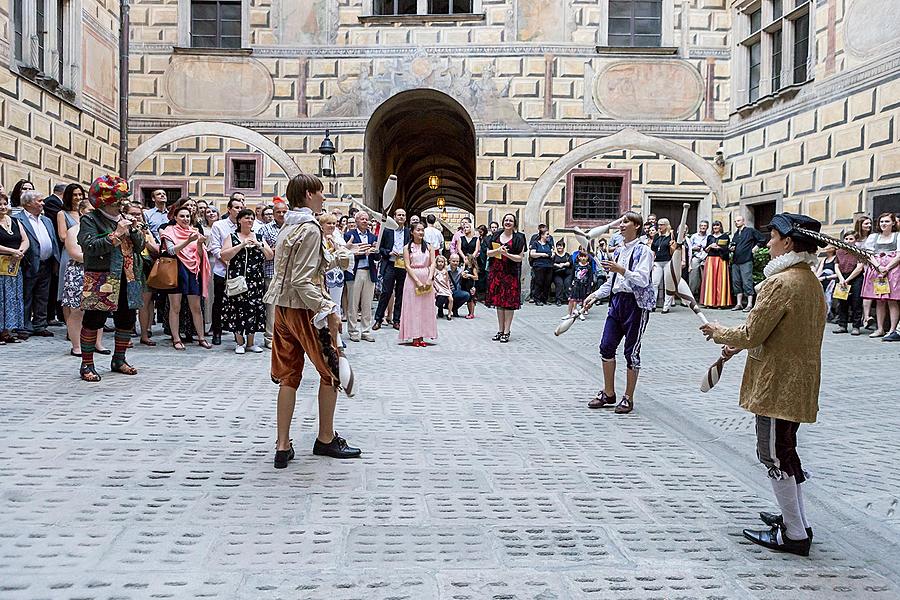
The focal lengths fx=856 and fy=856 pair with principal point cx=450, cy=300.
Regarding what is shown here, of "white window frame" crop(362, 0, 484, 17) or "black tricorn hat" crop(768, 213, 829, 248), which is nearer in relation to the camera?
"black tricorn hat" crop(768, 213, 829, 248)

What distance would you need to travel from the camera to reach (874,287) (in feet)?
44.0

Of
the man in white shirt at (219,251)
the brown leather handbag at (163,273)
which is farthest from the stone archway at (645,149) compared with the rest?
the brown leather handbag at (163,273)

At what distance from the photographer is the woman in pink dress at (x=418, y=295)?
1253cm

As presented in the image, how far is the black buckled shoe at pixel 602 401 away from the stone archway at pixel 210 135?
1580cm

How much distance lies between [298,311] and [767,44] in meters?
18.3

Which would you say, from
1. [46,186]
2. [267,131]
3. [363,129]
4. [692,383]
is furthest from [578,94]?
[692,383]

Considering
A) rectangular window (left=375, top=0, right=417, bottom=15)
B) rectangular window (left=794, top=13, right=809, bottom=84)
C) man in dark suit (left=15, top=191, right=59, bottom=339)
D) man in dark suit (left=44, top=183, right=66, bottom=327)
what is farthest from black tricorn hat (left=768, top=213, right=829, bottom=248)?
rectangular window (left=375, top=0, right=417, bottom=15)

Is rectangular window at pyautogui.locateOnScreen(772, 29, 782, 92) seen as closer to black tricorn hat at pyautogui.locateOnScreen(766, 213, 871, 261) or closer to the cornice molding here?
the cornice molding

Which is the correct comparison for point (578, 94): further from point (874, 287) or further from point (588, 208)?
point (874, 287)

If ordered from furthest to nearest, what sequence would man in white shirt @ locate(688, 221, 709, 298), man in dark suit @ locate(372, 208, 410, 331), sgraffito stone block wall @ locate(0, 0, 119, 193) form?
man in white shirt @ locate(688, 221, 709, 298) → sgraffito stone block wall @ locate(0, 0, 119, 193) → man in dark suit @ locate(372, 208, 410, 331)

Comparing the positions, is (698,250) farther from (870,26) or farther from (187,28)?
(187,28)

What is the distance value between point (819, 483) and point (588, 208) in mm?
17496

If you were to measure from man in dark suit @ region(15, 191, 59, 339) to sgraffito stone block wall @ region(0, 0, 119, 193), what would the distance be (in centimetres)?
516

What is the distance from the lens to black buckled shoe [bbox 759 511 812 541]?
4207 millimetres
